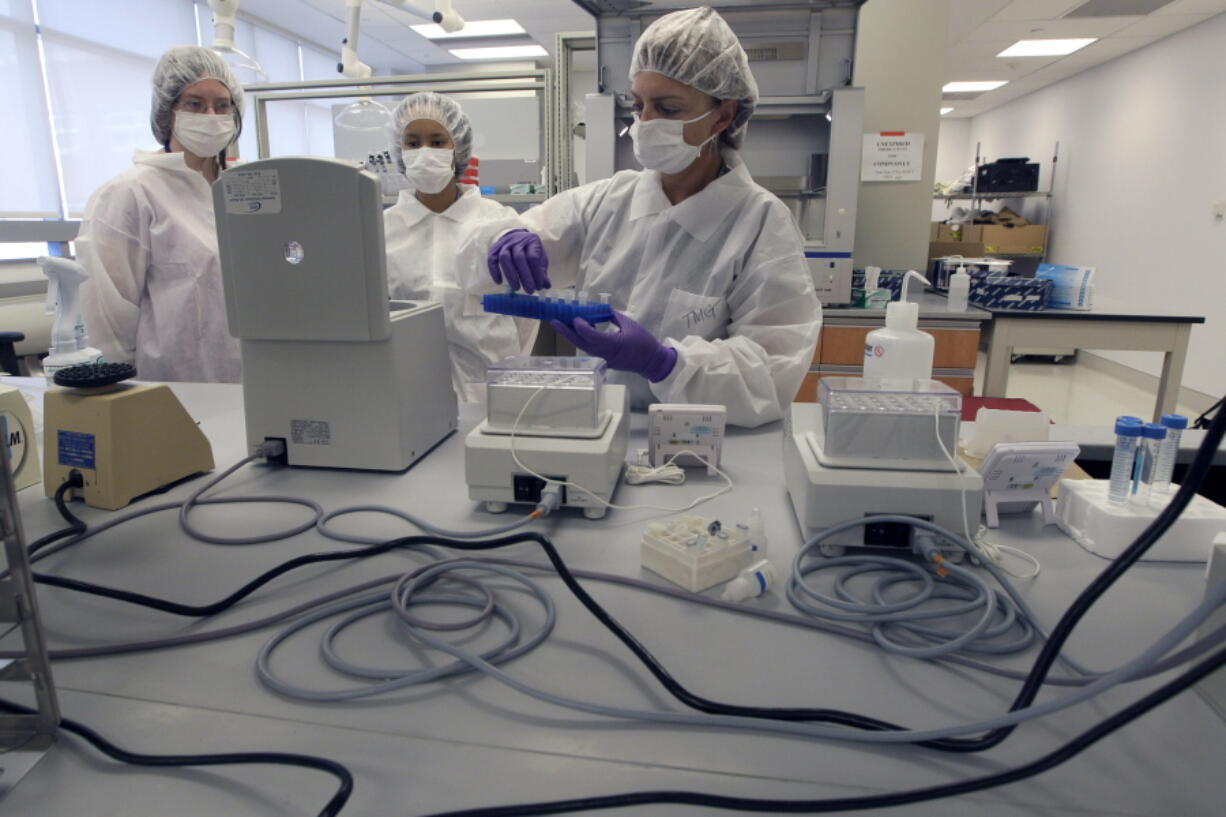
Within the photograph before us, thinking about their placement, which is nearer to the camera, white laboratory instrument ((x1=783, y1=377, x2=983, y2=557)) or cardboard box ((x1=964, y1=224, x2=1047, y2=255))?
white laboratory instrument ((x1=783, y1=377, x2=983, y2=557))

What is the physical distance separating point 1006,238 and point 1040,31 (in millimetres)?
1473

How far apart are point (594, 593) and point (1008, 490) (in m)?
0.50

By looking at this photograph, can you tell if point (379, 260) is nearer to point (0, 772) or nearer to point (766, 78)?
point (0, 772)

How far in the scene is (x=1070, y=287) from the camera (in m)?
2.75

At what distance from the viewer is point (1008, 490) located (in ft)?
2.66

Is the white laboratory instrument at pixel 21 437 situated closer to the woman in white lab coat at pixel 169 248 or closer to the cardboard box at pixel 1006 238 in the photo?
the woman in white lab coat at pixel 169 248

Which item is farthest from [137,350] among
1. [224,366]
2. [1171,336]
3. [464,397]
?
[1171,336]

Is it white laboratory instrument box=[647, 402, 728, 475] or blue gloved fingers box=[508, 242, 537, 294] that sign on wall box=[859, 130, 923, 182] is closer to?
blue gloved fingers box=[508, 242, 537, 294]

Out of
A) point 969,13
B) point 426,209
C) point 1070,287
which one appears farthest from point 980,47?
point 426,209

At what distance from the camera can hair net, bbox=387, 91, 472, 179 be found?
6.70 feet

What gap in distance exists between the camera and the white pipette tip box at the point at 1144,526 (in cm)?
71

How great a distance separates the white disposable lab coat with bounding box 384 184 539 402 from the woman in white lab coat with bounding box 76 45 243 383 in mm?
468

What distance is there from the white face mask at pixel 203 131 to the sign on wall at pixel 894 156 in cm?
253

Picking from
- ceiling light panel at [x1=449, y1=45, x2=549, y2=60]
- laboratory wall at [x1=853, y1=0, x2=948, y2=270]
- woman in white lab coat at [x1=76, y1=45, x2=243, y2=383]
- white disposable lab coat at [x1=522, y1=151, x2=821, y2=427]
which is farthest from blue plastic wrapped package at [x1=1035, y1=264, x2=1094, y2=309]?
ceiling light panel at [x1=449, y1=45, x2=549, y2=60]
